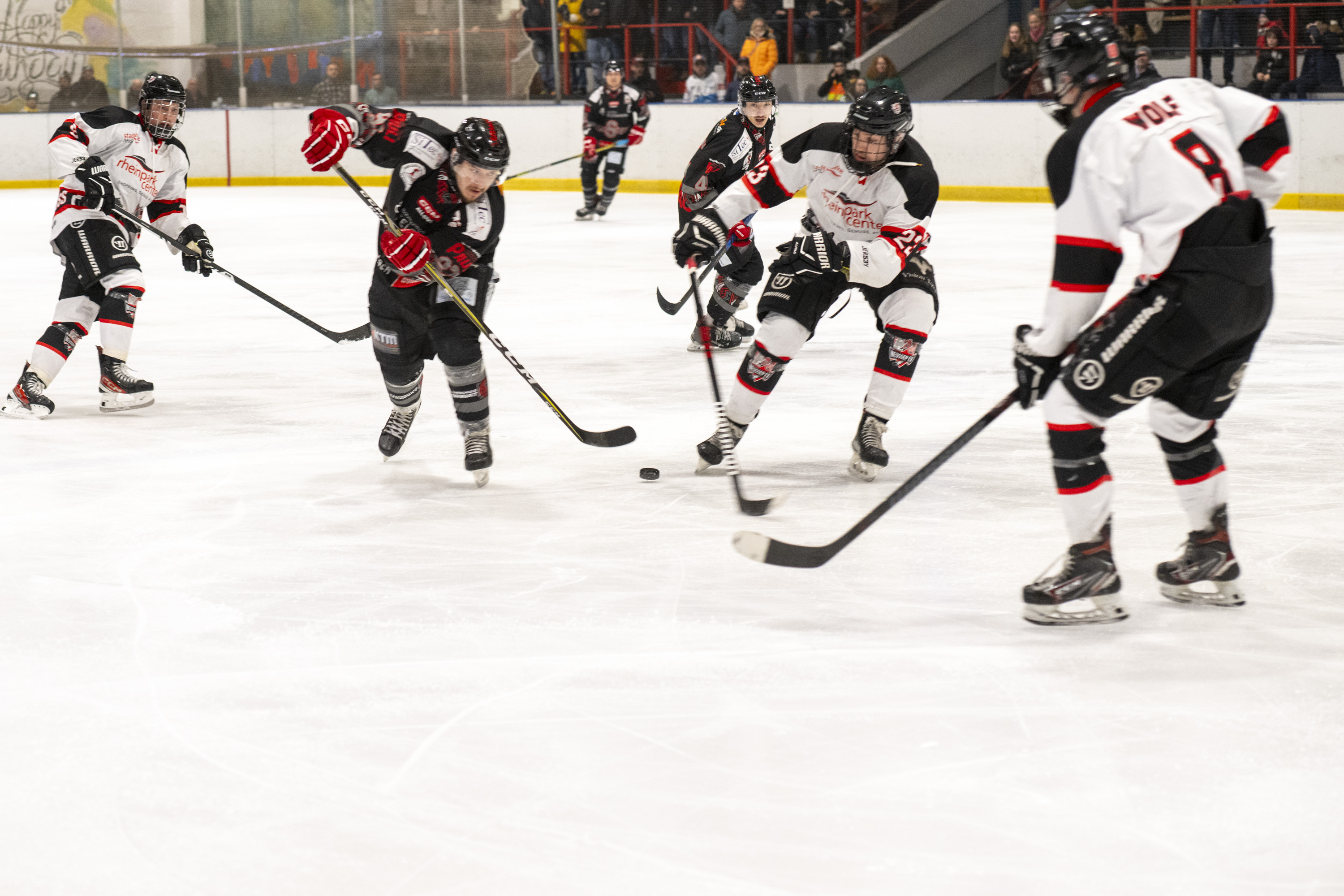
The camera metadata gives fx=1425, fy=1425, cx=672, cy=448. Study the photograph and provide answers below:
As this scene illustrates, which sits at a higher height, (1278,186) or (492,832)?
(1278,186)

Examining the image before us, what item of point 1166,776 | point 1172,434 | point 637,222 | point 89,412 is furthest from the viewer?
point 637,222

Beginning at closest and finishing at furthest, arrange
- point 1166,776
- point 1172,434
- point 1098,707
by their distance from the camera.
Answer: point 1166,776 < point 1098,707 < point 1172,434

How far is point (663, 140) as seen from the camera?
13.5 metres

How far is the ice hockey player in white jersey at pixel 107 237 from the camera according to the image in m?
4.59

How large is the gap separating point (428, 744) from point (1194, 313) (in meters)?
1.42

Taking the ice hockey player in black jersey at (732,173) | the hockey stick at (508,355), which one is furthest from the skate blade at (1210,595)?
the ice hockey player in black jersey at (732,173)

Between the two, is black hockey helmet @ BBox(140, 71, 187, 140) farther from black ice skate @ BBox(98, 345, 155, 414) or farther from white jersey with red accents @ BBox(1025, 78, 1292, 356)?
white jersey with red accents @ BBox(1025, 78, 1292, 356)

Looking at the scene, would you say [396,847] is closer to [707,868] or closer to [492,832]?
[492,832]

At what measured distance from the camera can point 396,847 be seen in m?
1.78

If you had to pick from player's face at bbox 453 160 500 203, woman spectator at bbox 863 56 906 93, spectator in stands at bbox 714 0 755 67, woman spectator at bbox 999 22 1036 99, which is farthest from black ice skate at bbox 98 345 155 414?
spectator in stands at bbox 714 0 755 67

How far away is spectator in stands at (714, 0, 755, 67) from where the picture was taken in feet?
45.1

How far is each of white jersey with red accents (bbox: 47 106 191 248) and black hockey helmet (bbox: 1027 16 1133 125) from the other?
320cm

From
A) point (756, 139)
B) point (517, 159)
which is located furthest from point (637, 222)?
point (756, 139)

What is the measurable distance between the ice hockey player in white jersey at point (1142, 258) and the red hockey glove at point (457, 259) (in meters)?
1.68
